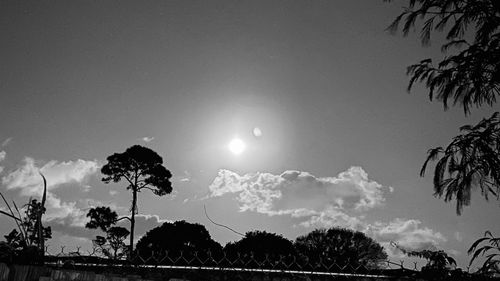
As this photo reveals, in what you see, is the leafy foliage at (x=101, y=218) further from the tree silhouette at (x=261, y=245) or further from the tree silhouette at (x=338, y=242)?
the tree silhouette at (x=338, y=242)

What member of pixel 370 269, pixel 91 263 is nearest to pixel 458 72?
pixel 370 269

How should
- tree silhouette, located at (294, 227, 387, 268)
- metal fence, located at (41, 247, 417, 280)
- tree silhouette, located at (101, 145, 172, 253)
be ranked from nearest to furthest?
metal fence, located at (41, 247, 417, 280) < tree silhouette, located at (101, 145, 172, 253) < tree silhouette, located at (294, 227, 387, 268)

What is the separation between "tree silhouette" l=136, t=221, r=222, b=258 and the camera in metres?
34.5

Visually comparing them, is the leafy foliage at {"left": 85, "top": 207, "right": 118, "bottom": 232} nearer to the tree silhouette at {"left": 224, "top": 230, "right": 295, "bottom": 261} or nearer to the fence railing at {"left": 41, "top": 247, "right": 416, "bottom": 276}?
the tree silhouette at {"left": 224, "top": 230, "right": 295, "bottom": 261}

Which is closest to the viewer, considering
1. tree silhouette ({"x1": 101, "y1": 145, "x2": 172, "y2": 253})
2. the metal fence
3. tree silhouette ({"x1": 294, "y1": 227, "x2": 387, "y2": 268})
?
the metal fence

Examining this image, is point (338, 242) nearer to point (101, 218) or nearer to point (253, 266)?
point (101, 218)

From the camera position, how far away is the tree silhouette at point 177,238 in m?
34.5

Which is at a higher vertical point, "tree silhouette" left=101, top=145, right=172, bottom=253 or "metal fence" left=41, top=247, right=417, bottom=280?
"tree silhouette" left=101, top=145, right=172, bottom=253

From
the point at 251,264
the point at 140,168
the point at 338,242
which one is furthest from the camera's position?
the point at 338,242

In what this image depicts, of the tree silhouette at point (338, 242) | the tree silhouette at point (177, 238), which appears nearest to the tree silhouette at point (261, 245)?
the tree silhouette at point (177, 238)

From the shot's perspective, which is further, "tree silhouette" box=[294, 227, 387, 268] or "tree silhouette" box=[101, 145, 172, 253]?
"tree silhouette" box=[294, 227, 387, 268]

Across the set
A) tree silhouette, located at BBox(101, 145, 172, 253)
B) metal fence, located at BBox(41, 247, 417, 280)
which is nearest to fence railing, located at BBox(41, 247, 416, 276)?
metal fence, located at BBox(41, 247, 417, 280)

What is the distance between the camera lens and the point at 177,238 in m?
35.2

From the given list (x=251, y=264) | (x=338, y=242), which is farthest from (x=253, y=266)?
(x=338, y=242)
